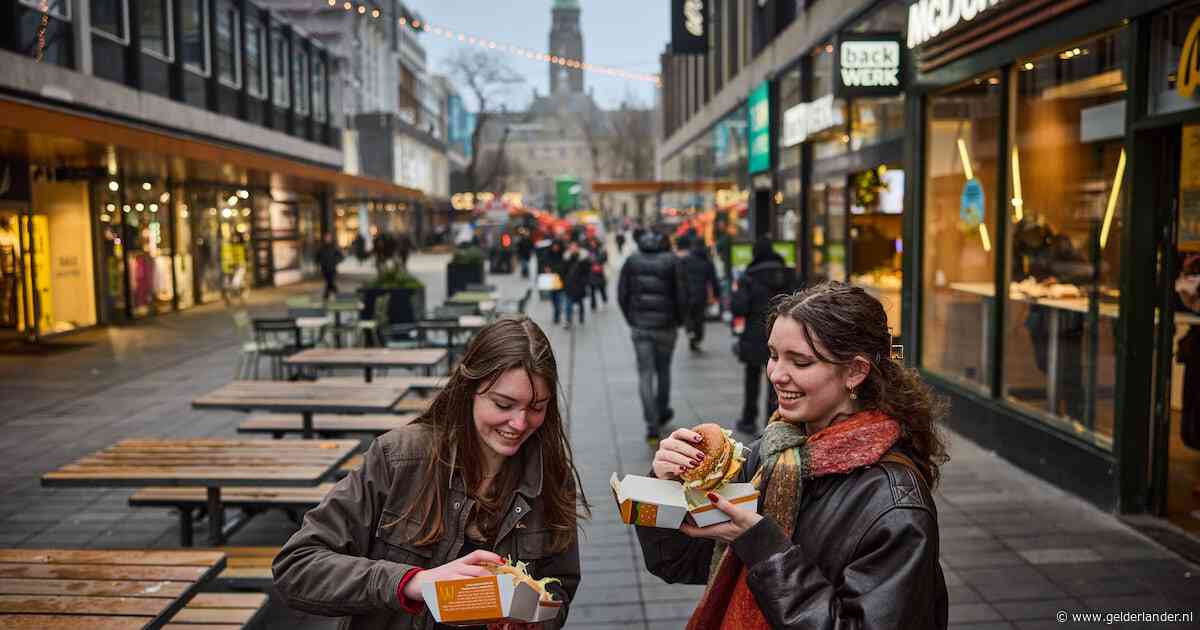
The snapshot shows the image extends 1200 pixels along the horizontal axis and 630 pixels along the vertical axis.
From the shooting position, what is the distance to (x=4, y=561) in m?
3.79

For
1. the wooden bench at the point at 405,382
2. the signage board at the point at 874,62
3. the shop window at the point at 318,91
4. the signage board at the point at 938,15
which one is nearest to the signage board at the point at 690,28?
the signage board at the point at 874,62

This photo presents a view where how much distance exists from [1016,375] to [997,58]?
266cm

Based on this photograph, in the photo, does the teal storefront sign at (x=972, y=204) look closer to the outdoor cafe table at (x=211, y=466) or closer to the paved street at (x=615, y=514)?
the paved street at (x=615, y=514)

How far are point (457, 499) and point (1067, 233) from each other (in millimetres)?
6778

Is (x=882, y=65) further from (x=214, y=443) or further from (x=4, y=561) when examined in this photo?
(x=4, y=561)

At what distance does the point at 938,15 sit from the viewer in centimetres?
880

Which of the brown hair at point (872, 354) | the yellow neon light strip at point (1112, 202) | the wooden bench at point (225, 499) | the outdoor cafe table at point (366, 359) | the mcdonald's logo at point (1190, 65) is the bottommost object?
the wooden bench at point (225, 499)

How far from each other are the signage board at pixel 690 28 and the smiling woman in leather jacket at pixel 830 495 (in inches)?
836

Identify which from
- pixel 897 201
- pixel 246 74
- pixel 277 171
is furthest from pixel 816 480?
pixel 246 74

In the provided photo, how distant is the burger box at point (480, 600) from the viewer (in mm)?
1880

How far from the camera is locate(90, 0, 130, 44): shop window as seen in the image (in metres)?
17.1

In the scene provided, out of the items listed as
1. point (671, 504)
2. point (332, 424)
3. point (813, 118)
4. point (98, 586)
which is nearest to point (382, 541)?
point (671, 504)

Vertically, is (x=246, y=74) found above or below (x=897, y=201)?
above

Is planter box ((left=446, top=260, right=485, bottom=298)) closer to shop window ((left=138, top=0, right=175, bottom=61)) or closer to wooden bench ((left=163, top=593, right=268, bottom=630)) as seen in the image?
shop window ((left=138, top=0, right=175, bottom=61))
